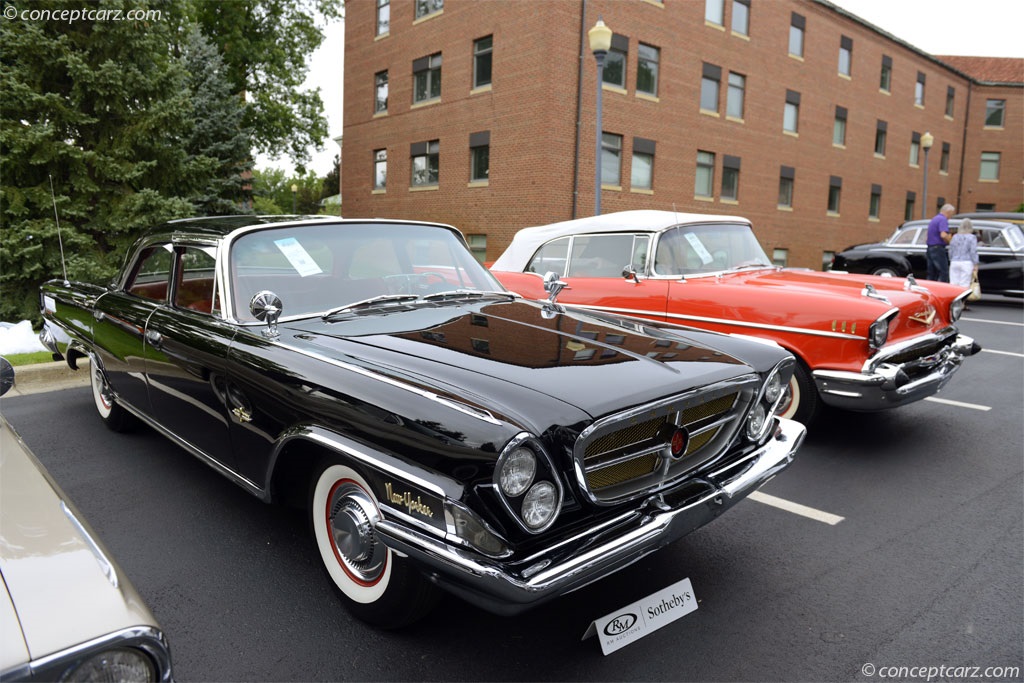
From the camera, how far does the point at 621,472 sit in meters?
2.49

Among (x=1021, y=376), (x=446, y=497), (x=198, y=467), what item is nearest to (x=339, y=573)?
(x=446, y=497)

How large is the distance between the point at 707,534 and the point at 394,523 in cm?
198

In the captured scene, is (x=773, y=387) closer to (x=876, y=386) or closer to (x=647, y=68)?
(x=876, y=386)

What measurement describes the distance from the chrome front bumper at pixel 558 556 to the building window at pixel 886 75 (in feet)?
110

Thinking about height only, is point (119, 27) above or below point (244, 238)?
above

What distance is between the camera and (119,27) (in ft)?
33.1

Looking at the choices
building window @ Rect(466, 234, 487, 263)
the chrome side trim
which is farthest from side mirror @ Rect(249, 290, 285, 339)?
building window @ Rect(466, 234, 487, 263)

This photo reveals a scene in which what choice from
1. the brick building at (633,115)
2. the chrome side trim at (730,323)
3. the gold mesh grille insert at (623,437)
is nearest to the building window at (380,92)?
the brick building at (633,115)

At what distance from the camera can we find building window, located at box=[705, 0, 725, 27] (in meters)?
21.8

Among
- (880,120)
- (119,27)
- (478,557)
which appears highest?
(880,120)

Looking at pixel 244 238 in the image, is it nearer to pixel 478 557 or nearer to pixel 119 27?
pixel 478 557

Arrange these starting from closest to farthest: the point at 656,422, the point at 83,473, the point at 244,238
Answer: the point at 656,422 → the point at 244,238 → the point at 83,473

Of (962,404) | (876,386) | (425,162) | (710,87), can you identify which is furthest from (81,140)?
(710,87)

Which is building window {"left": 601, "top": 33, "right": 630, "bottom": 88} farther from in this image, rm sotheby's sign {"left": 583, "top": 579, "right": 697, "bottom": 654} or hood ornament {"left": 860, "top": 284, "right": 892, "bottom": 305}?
rm sotheby's sign {"left": 583, "top": 579, "right": 697, "bottom": 654}
